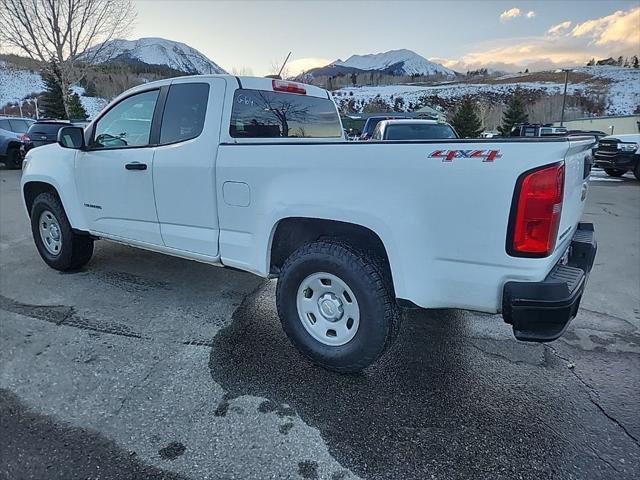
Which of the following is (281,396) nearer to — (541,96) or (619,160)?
(619,160)

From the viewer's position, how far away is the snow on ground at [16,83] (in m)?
55.6

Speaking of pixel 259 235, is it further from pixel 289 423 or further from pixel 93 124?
pixel 93 124

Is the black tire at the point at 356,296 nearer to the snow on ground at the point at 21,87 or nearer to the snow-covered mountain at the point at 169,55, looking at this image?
the snow on ground at the point at 21,87

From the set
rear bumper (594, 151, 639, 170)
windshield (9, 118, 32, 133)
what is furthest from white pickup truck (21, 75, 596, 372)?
windshield (9, 118, 32, 133)

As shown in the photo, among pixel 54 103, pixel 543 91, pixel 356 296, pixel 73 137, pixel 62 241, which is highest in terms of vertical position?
pixel 543 91

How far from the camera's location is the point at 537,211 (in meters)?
2.12

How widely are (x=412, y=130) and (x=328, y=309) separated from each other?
288 inches

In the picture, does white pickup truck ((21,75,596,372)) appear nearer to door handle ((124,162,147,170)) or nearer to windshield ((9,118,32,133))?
door handle ((124,162,147,170))

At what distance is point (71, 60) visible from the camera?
2852 centimetres

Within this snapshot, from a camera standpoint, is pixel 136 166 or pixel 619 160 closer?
pixel 136 166

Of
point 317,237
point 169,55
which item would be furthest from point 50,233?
point 169,55

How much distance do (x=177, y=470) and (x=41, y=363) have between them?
156 centimetres

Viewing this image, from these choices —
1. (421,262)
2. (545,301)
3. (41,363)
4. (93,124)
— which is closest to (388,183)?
(421,262)

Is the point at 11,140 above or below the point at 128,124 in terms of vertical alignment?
below
